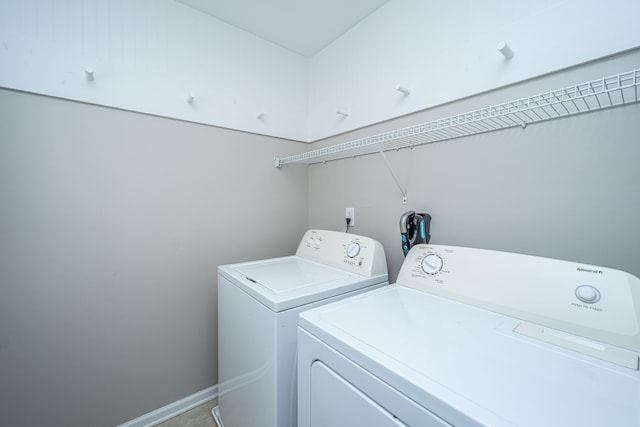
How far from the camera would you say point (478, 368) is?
2.04 feet

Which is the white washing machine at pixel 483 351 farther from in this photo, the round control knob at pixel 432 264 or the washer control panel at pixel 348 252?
the washer control panel at pixel 348 252

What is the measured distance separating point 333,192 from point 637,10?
1.66 m

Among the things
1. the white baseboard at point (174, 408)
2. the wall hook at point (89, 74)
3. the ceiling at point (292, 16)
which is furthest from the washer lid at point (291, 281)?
the ceiling at point (292, 16)

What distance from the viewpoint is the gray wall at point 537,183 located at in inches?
36.3

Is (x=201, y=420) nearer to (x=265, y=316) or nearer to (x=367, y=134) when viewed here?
(x=265, y=316)

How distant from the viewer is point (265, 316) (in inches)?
42.3

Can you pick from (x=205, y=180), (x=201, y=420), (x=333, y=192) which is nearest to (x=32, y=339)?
(x=201, y=420)

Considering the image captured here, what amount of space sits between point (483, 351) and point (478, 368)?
0.10 metres

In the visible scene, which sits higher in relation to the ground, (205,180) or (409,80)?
(409,80)

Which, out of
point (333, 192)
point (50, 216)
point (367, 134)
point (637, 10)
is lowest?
point (50, 216)

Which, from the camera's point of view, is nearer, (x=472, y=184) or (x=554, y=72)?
(x=554, y=72)

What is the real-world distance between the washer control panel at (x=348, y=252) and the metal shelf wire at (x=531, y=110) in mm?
571

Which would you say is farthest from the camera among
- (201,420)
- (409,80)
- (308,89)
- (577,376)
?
(308,89)

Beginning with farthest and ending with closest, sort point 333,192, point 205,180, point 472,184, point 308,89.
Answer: point 308,89 < point 333,192 < point 205,180 < point 472,184
